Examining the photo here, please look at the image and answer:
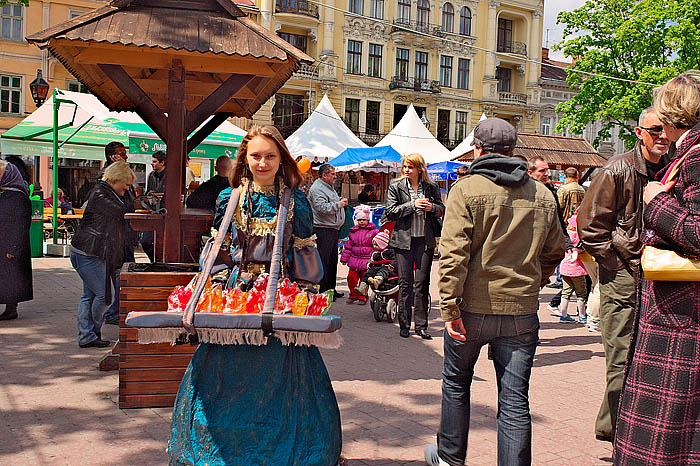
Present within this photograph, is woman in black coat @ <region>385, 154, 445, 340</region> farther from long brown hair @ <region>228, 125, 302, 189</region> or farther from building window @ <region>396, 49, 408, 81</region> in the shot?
building window @ <region>396, 49, 408, 81</region>

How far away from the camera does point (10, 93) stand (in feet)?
108

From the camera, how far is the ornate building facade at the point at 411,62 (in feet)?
134

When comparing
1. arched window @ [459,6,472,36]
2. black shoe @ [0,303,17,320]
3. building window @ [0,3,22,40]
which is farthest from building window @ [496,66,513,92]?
black shoe @ [0,303,17,320]

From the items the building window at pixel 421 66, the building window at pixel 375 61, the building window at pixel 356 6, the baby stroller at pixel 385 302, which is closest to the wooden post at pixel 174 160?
the baby stroller at pixel 385 302

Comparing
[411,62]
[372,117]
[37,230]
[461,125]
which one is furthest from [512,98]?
[37,230]

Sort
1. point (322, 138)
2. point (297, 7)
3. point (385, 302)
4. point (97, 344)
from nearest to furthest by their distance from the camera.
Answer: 1. point (97, 344)
2. point (385, 302)
3. point (322, 138)
4. point (297, 7)

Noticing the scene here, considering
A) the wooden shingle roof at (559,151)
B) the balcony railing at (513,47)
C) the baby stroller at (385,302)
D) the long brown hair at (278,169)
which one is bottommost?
the baby stroller at (385,302)

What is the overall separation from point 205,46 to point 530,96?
153 ft

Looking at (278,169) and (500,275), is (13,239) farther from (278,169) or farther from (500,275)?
(500,275)

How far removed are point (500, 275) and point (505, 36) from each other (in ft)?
160

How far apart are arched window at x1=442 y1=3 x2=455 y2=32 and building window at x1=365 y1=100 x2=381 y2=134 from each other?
7629 mm

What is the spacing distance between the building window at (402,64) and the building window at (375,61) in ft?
4.44

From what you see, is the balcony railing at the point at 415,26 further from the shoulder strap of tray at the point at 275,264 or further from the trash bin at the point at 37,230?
the shoulder strap of tray at the point at 275,264

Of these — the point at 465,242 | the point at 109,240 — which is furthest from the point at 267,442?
the point at 109,240
